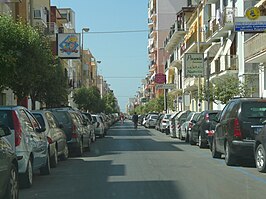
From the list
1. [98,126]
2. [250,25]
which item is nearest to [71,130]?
[250,25]

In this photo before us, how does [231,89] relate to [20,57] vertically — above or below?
below

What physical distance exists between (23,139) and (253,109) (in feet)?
20.9

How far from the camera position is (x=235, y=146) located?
1466cm

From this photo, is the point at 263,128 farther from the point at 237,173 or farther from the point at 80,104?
the point at 80,104

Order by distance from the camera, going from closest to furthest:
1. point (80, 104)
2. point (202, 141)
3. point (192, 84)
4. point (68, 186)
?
point (68, 186) < point (202, 141) < point (192, 84) < point (80, 104)

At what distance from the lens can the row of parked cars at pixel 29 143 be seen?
883 cm

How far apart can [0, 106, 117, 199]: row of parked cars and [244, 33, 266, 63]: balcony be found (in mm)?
11759

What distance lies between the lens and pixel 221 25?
4006 cm

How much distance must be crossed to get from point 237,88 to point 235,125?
17924 millimetres

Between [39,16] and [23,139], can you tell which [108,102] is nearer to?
[39,16]

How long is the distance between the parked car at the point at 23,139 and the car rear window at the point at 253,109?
5.41m

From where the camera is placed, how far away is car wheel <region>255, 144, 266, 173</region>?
1328 cm

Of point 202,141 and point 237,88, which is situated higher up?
point 237,88

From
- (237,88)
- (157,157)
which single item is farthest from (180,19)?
(157,157)
